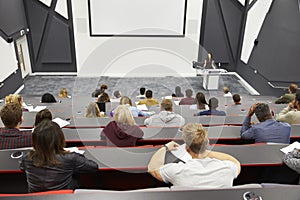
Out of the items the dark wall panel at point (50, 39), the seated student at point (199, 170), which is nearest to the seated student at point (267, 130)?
the seated student at point (199, 170)

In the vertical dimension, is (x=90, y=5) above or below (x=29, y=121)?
above

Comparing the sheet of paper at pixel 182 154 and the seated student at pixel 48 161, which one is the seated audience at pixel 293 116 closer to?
the sheet of paper at pixel 182 154

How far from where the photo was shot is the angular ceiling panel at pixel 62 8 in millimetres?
8547

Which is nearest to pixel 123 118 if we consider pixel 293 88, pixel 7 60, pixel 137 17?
pixel 293 88

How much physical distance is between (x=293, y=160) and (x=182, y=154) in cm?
85

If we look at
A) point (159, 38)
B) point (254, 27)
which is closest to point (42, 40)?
point (159, 38)

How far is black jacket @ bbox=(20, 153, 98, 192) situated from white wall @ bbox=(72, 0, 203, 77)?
7492 mm

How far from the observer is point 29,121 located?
3557 millimetres

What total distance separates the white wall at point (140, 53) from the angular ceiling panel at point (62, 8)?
506 mm

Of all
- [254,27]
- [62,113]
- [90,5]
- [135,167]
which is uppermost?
[90,5]

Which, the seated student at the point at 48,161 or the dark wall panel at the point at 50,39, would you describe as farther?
the dark wall panel at the point at 50,39

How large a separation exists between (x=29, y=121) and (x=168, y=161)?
2313 mm

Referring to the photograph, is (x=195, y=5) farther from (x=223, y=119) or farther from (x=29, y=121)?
(x=29, y=121)

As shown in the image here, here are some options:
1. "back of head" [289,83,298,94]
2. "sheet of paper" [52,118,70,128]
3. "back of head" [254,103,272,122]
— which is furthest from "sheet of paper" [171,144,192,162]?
"back of head" [289,83,298,94]
